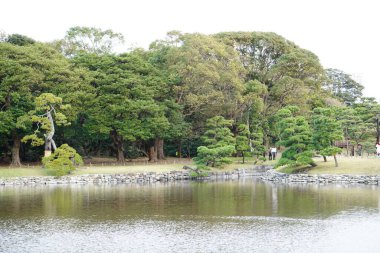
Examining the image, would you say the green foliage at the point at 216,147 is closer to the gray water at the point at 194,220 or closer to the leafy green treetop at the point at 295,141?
the leafy green treetop at the point at 295,141

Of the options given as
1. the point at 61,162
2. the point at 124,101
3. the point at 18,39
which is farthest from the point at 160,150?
the point at 18,39

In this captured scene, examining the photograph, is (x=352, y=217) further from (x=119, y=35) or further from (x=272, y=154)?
(x=119, y=35)

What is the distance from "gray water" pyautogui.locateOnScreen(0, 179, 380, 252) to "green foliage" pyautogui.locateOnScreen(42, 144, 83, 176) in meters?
7.25

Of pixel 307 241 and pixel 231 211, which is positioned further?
pixel 231 211

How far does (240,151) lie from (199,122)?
6.55m

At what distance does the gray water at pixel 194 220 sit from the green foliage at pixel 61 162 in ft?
23.8

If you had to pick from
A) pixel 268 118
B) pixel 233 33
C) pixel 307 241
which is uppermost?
pixel 233 33

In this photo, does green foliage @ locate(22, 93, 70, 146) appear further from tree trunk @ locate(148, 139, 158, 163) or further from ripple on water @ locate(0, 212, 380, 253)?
ripple on water @ locate(0, 212, 380, 253)

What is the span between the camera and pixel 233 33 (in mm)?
59000

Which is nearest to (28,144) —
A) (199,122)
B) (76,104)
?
(76,104)

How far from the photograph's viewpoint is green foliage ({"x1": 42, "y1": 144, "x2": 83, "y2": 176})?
41656 millimetres

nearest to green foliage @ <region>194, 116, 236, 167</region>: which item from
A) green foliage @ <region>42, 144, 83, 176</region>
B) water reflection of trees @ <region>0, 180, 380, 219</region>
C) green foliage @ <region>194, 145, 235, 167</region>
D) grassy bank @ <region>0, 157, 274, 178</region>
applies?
green foliage @ <region>194, 145, 235, 167</region>

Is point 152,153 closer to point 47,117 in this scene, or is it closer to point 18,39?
point 47,117

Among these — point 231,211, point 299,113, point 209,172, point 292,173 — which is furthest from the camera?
point 299,113
